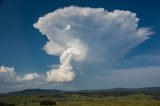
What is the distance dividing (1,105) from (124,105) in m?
86.3

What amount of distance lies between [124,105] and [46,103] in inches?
2400

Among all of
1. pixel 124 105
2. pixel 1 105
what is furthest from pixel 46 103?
pixel 124 105

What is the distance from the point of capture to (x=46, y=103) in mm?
192250

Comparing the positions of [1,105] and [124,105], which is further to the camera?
[1,105]

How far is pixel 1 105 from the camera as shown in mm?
187500

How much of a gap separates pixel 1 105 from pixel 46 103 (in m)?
31.1

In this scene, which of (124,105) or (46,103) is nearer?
(124,105)

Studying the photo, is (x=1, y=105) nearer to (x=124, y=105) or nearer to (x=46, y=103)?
(x=46, y=103)
